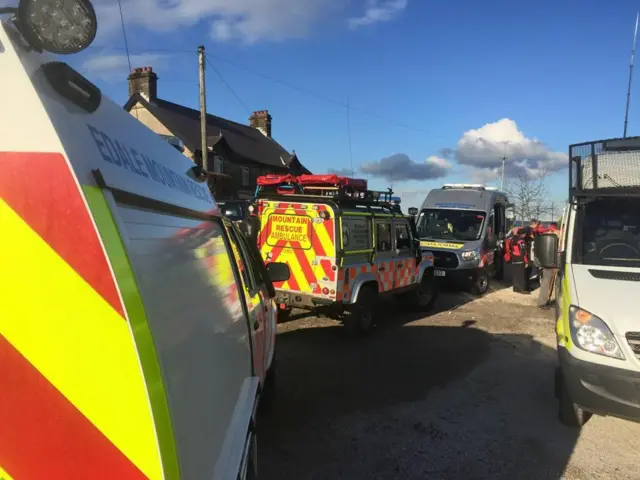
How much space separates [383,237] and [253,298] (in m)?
5.37

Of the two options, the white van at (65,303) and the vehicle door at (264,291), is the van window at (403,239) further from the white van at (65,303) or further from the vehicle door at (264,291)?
the white van at (65,303)

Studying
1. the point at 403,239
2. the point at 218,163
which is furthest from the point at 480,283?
the point at 218,163

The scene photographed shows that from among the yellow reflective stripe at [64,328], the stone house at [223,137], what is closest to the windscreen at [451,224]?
the yellow reflective stripe at [64,328]

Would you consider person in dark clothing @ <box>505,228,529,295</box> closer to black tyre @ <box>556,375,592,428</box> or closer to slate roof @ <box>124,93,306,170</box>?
black tyre @ <box>556,375,592,428</box>

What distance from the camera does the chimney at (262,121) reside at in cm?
4216

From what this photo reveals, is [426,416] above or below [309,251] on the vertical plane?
below

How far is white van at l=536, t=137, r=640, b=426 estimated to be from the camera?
12.3 feet

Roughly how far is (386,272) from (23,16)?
7.61 metres

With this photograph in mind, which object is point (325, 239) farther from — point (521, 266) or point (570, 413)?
point (521, 266)

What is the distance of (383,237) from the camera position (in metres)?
8.50

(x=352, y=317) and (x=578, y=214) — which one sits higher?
(x=578, y=214)

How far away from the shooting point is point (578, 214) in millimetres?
5027

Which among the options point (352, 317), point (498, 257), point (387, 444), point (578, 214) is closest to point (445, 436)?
point (387, 444)

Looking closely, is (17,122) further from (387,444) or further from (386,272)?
(386,272)
